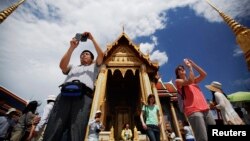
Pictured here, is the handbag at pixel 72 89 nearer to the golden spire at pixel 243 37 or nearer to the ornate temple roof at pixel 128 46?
the golden spire at pixel 243 37

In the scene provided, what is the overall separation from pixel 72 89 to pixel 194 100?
1.92 m

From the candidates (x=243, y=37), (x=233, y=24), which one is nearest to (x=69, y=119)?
(x=243, y=37)

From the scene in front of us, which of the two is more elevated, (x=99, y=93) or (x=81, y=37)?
(x=99, y=93)

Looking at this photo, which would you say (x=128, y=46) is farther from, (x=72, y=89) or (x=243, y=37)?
(x=72, y=89)

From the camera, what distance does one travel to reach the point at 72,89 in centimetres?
262

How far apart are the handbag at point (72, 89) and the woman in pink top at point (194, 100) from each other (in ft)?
5.69

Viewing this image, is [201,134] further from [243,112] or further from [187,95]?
[243,112]

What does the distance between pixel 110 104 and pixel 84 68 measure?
10409mm

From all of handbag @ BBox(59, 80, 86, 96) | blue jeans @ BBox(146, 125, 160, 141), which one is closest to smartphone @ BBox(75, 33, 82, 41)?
handbag @ BBox(59, 80, 86, 96)

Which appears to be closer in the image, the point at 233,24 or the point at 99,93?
the point at 233,24

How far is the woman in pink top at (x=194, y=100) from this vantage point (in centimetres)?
298

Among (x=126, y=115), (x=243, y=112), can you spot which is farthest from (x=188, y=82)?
(x=126, y=115)

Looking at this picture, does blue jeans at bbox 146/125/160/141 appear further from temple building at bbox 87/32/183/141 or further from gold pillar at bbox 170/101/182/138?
gold pillar at bbox 170/101/182/138

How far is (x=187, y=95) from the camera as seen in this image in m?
3.45
